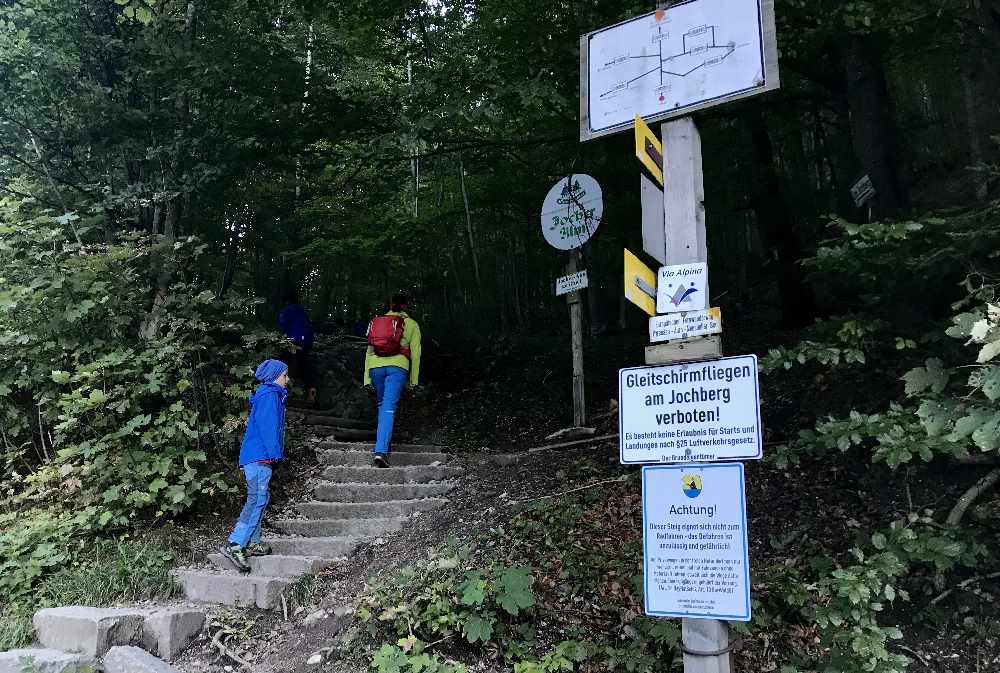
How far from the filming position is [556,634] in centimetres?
381

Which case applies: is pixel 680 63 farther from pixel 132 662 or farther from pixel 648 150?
pixel 132 662

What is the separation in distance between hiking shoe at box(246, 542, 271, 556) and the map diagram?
4.18m

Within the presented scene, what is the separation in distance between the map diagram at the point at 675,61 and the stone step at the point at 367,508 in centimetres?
384

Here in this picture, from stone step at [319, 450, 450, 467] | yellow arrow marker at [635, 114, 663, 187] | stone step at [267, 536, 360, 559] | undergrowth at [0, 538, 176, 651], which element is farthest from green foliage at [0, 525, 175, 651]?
yellow arrow marker at [635, 114, 663, 187]

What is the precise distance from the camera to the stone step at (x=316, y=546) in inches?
215

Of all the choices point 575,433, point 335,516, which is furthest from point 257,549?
point 575,433

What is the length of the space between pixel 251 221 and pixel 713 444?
9.70 meters

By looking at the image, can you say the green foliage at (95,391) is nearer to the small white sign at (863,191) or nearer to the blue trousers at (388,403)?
the blue trousers at (388,403)

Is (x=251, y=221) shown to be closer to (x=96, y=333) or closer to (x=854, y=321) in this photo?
(x=96, y=333)

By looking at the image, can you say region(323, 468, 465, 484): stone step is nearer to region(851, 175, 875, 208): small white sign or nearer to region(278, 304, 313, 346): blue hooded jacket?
region(278, 304, 313, 346): blue hooded jacket

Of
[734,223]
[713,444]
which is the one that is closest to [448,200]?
[734,223]

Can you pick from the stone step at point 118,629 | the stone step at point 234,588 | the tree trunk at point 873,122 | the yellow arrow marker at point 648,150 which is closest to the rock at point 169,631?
the stone step at point 118,629

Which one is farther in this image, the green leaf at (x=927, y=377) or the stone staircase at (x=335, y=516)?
the stone staircase at (x=335, y=516)

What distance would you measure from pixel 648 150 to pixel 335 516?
4563mm
